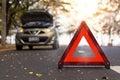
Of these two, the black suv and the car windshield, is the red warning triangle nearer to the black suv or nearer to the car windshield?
the black suv

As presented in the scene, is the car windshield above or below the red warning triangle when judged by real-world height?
below

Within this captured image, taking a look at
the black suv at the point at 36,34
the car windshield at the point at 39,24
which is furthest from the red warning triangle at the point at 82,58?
the car windshield at the point at 39,24

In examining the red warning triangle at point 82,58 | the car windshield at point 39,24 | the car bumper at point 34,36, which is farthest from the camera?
the car windshield at point 39,24

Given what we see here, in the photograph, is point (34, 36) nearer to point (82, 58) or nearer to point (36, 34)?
point (36, 34)

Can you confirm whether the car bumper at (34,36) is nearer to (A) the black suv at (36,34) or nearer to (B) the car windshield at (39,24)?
(A) the black suv at (36,34)

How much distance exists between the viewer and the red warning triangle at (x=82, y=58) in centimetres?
973


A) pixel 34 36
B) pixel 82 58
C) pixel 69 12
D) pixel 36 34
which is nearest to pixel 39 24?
pixel 36 34

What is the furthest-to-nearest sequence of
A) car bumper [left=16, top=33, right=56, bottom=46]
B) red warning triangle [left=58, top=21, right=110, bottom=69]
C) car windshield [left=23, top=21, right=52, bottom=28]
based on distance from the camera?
car windshield [left=23, top=21, right=52, bottom=28] → car bumper [left=16, top=33, right=56, bottom=46] → red warning triangle [left=58, top=21, right=110, bottom=69]

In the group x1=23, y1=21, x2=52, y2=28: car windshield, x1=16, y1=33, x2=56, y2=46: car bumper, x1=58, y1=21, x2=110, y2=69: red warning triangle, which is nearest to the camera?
x1=58, y1=21, x2=110, y2=69: red warning triangle

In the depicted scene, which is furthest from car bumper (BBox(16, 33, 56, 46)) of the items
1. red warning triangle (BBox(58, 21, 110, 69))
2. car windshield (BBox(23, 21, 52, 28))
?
red warning triangle (BBox(58, 21, 110, 69))

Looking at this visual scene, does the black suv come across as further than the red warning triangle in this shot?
Yes

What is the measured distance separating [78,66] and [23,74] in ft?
7.07

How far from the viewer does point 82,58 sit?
32.3 ft

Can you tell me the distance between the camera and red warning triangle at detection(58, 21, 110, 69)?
9.73m
